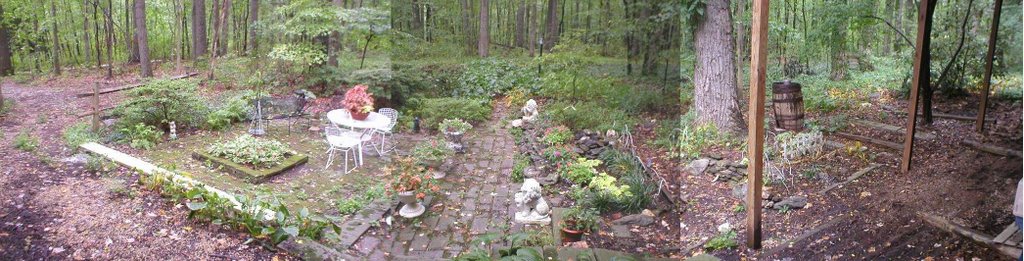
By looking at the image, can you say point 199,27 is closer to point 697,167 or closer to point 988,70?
point 697,167

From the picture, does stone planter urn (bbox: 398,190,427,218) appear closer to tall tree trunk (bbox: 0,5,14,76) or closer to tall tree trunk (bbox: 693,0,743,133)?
tall tree trunk (bbox: 0,5,14,76)

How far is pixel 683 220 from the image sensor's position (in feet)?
10.4

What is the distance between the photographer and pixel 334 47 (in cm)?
251

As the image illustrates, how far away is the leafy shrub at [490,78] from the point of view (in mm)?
2580

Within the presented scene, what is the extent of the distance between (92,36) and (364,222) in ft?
4.18

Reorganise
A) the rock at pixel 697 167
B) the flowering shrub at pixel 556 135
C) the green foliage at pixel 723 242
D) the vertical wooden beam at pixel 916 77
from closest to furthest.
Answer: the vertical wooden beam at pixel 916 77, the flowering shrub at pixel 556 135, the green foliage at pixel 723 242, the rock at pixel 697 167

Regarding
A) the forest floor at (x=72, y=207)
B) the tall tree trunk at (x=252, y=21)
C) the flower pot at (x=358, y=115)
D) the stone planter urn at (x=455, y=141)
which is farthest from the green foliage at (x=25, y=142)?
the stone planter urn at (x=455, y=141)

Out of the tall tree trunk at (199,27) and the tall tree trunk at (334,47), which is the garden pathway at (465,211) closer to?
the tall tree trunk at (334,47)

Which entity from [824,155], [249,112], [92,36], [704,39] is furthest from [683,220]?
[92,36]

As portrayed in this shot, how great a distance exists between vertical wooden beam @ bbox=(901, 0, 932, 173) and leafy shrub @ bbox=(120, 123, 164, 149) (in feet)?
9.68

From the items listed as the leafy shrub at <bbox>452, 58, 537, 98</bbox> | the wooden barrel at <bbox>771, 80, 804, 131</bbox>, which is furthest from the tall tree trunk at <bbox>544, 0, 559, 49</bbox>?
the wooden barrel at <bbox>771, 80, 804, 131</bbox>

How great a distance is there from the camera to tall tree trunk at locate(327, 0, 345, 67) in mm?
2475

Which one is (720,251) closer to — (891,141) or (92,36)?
(891,141)

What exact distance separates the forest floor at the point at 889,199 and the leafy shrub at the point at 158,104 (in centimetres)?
232
